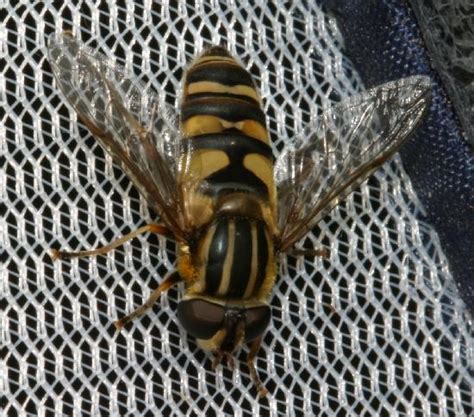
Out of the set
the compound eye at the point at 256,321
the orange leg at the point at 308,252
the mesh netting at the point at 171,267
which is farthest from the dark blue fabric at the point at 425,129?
the compound eye at the point at 256,321

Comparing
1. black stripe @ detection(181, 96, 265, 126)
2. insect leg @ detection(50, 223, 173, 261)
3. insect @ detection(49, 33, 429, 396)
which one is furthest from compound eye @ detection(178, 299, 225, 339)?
black stripe @ detection(181, 96, 265, 126)

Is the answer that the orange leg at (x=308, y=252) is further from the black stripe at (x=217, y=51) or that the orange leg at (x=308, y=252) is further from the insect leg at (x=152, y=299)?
the black stripe at (x=217, y=51)

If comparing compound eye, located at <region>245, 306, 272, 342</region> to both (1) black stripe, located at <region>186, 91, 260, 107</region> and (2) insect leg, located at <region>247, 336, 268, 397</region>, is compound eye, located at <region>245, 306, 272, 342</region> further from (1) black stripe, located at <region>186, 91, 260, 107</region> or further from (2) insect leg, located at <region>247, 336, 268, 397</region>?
(1) black stripe, located at <region>186, 91, 260, 107</region>

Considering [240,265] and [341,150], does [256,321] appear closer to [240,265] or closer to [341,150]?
[240,265]

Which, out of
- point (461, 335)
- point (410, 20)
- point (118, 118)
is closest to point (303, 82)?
point (410, 20)

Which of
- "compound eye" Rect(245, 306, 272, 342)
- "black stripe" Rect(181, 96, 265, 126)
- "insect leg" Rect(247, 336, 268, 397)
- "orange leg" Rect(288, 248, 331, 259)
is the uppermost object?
"black stripe" Rect(181, 96, 265, 126)

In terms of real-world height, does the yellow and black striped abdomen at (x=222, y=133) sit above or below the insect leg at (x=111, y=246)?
above

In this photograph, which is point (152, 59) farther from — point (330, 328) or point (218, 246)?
point (330, 328)
